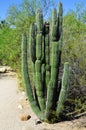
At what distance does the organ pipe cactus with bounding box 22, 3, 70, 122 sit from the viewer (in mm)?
9430

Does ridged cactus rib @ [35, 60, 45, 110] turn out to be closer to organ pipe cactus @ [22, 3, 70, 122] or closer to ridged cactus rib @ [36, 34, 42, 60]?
organ pipe cactus @ [22, 3, 70, 122]

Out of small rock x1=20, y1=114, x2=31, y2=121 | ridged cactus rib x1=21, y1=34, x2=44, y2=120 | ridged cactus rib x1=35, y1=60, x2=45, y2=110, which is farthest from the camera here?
small rock x1=20, y1=114, x2=31, y2=121

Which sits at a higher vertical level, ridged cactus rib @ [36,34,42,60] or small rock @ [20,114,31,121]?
ridged cactus rib @ [36,34,42,60]

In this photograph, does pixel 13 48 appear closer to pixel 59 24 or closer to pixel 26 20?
pixel 26 20

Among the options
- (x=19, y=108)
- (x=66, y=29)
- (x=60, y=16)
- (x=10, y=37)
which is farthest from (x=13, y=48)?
(x=60, y=16)

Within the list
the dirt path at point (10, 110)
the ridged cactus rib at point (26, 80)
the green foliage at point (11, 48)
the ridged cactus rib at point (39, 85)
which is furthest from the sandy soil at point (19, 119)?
the green foliage at point (11, 48)

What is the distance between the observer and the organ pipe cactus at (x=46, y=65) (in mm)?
9430

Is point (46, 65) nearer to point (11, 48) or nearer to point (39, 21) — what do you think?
point (39, 21)

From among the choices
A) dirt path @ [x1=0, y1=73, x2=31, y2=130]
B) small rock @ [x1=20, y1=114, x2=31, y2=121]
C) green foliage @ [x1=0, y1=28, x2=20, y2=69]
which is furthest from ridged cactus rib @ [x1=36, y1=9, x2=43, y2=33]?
green foliage @ [x1=0, y1=28, x2=20, y2=69]

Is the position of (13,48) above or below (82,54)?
below

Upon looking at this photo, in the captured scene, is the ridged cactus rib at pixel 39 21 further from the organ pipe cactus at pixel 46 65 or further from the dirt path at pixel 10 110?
the dirt path at pixel 10 110

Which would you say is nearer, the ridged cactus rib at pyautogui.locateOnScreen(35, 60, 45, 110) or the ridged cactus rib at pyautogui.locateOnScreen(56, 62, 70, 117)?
the ridged cactus rib at pyautogui.locateOnScreen(56, 62, 70, 117)

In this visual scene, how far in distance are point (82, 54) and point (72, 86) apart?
1.19 meters

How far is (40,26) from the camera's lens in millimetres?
9633
